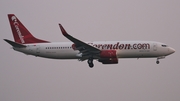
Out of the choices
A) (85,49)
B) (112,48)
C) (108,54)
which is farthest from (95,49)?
(112,48)

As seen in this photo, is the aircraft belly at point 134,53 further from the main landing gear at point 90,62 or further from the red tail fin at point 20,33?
the red tail fin at point 20,33

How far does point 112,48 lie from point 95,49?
2970 millimetres

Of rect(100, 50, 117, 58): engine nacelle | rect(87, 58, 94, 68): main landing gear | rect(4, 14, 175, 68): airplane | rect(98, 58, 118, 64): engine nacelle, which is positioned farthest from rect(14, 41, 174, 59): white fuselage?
rect(87, 58, 94, 68): main landing gear

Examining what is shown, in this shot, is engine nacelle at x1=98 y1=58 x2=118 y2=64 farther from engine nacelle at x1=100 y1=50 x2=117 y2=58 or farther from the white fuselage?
engine nacelle at x1=100 y1=50 x2=117 y2=58

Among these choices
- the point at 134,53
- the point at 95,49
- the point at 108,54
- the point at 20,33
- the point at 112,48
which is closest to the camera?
the point at 95,49

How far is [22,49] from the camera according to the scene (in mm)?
71938

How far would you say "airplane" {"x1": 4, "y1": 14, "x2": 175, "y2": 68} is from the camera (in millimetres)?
68188

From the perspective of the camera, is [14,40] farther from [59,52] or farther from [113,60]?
[113,60]

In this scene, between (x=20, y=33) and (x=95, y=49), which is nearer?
(x=95, y=49)

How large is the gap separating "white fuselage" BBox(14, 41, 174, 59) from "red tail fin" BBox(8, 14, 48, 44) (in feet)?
6.36

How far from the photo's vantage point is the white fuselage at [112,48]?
68750 millimetres

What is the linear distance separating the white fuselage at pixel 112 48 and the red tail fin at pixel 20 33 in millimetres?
1938

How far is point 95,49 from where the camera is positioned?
6762 centimetres

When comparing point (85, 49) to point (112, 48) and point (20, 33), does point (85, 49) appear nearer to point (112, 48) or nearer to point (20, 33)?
point (112, 48)
